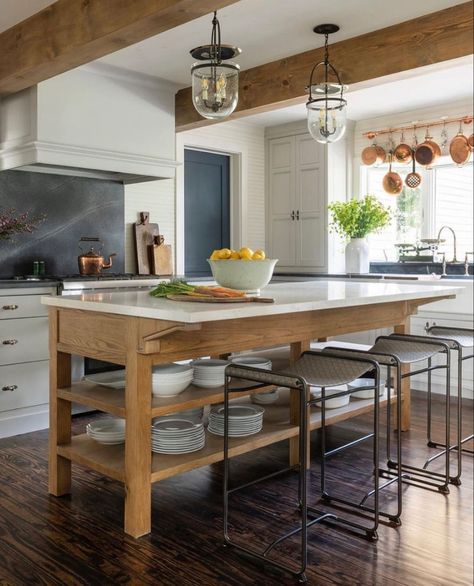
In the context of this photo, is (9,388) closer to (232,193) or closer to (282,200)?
(232,193)

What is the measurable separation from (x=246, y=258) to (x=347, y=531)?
50.4 inches

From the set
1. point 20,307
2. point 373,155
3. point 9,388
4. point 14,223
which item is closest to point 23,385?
point 9,388

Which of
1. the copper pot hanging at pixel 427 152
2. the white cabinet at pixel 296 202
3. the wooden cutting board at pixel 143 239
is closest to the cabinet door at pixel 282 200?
the white cabinet at pixel 296 202

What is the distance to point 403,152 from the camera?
6.05 meters

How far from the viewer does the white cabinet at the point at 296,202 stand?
6.40 meters

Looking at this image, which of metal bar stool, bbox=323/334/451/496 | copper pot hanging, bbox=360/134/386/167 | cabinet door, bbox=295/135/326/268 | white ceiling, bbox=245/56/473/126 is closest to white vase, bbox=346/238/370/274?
cabinet door, bbox=295/135/326/268

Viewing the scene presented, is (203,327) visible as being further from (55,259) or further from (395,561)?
(55,259)

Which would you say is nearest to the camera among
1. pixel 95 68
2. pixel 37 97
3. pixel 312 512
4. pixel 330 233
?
pixel 312 512

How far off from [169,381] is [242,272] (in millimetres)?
643

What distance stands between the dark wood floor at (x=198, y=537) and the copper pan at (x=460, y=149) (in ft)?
11.0

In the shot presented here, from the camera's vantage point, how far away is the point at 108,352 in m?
2.56

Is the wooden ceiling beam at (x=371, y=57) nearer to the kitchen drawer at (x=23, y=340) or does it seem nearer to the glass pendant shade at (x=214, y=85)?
the glass pendant shade at (x=214, y=85)

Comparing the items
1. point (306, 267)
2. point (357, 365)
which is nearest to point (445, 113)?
point (306, 267)

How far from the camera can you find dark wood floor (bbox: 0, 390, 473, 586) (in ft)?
7.13
